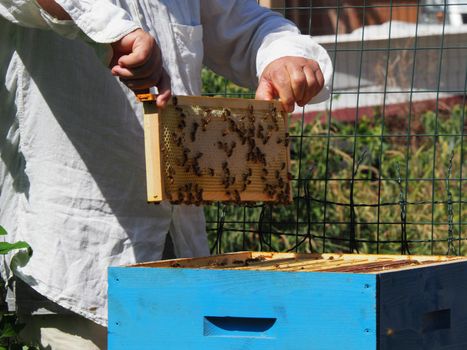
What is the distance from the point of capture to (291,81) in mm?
2549

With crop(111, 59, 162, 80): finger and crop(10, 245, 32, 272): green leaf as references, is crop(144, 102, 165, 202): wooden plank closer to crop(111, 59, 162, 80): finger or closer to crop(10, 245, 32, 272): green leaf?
crop(111, 59, 162, 80): finger

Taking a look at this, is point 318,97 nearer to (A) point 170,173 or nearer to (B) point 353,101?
(A) point 170,173

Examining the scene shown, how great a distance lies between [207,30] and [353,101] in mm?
4206

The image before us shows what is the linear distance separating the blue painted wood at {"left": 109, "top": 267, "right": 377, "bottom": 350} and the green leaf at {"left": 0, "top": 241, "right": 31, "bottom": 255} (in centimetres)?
41

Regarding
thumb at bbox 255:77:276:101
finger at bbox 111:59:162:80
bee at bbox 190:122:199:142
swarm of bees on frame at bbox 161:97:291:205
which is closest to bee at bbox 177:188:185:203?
swarm of bees on frame at bbox 161:97:291:205

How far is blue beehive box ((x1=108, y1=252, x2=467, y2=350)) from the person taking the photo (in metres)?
2.02

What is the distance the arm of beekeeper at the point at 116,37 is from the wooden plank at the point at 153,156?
36 millimetres

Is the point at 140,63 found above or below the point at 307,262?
above

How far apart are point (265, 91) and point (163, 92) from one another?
416 millimetres

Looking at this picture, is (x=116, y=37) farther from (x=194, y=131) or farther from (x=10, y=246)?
(x=10, y=246)

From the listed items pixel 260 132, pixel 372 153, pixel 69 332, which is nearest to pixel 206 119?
pixel 260 132

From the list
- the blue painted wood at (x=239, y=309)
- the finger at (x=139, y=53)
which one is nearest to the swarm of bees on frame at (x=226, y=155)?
the finger at (x=139, y=53)

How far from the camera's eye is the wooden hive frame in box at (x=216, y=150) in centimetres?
226

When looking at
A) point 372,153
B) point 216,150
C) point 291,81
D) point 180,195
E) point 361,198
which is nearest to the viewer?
point 180,195
